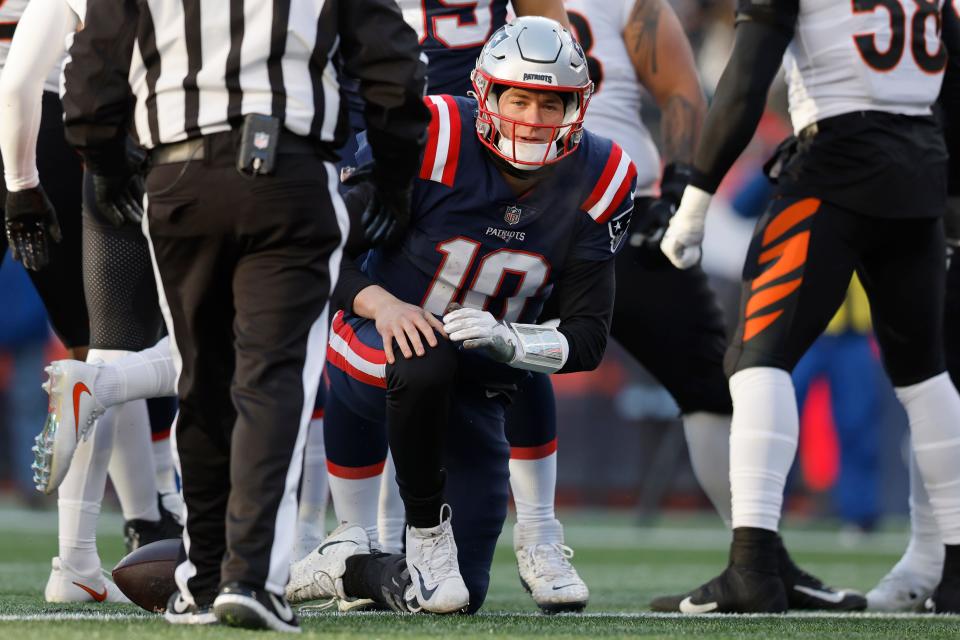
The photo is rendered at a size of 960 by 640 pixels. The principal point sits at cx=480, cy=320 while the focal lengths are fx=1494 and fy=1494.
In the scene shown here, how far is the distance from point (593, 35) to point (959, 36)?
1077 mm

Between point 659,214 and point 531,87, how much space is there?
0.97 meters

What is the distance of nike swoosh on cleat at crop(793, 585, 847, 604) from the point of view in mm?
3922

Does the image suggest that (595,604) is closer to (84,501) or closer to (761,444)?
(761,444)

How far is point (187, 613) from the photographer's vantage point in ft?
9.25

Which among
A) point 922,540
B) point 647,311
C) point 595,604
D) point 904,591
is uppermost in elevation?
point 647,311

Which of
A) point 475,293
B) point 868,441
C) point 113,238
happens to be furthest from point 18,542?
point 868,441

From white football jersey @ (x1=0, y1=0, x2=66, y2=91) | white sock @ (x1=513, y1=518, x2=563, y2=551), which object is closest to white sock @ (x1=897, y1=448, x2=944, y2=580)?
white sock @ (x1=513, y1=518, x2=563, y2=551)

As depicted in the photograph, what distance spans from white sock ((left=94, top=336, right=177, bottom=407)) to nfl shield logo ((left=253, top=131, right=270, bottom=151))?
36.7 inches

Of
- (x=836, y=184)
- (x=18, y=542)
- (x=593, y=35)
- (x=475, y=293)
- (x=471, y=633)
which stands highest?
(x=593, y=35)

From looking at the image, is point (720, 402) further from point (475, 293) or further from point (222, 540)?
point (222, 540)

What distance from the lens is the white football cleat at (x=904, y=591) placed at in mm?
4000


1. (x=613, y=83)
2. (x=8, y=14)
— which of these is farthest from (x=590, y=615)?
(x=8, y=14)

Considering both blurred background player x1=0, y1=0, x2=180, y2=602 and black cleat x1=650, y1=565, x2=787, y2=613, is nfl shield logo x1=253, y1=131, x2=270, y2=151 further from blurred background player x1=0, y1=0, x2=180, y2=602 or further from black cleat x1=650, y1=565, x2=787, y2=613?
black cleat x1=650, y1=565, x2=787, y2=613

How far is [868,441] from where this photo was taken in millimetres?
8008
